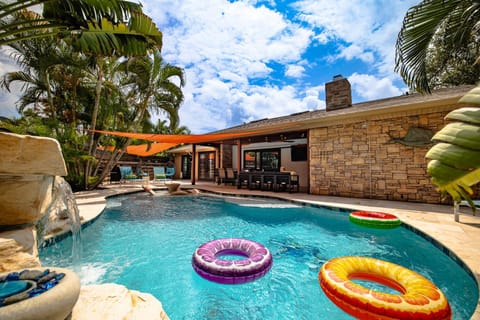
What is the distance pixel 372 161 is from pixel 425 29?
19.0 feet

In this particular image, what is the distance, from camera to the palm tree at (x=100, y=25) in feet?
9.86

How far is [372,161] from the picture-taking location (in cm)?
767

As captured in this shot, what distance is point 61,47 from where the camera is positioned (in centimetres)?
748

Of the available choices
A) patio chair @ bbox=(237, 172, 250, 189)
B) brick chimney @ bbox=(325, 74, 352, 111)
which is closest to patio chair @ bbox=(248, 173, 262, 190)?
patio chair @ bbox=(237, 172, 250, 189)

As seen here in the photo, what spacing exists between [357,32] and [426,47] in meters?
5.77

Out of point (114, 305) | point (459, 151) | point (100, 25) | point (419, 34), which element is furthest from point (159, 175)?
point (459, 151)

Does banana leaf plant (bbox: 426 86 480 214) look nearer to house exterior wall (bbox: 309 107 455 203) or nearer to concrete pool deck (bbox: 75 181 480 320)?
concrete pool deck (bbox: 75 181 480 320)

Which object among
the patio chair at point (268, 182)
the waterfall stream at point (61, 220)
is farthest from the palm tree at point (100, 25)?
the patio chair at point (268, 182)

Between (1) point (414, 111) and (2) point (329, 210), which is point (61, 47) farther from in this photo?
(1) point (414, 111)

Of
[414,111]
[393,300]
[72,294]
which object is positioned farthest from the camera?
[414,111]

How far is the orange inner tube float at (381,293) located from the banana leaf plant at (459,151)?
1.76 metres

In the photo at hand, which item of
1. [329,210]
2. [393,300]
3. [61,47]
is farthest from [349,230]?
[61,47]

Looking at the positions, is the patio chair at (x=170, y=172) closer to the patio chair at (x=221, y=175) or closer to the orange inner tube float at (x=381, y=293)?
the patio chair at (x=221, y=175)

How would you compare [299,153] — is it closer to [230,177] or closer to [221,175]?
[230,177]
